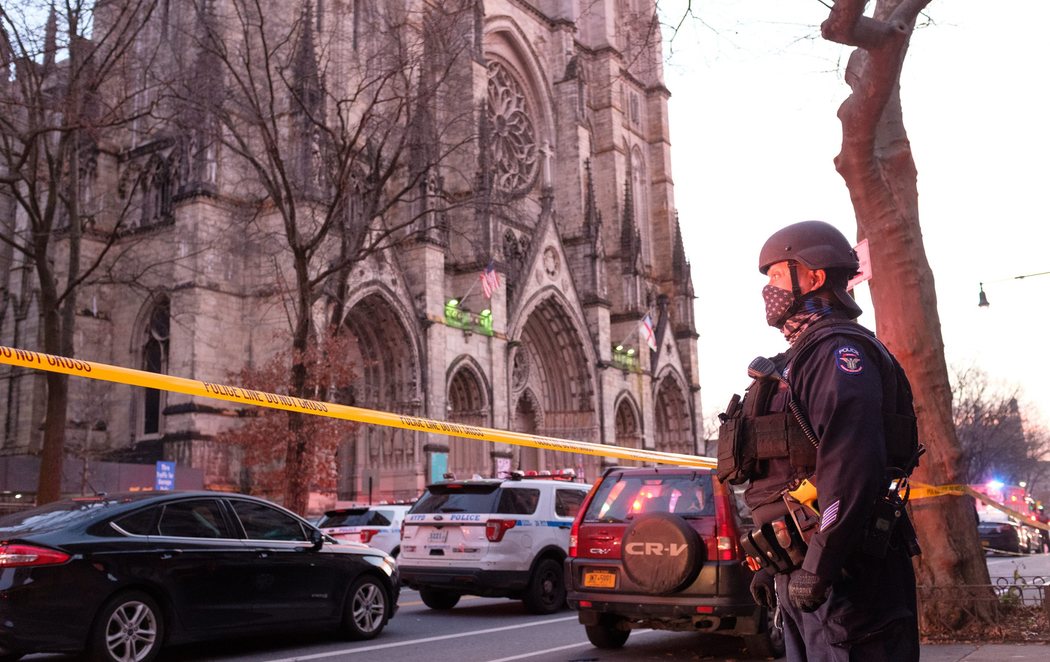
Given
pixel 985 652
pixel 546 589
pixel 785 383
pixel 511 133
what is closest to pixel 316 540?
pixel 546 589

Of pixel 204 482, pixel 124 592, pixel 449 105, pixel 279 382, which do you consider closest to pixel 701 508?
pixel 124 592

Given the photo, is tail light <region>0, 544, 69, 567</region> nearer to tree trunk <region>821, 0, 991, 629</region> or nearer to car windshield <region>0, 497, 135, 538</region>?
car windshield <region>0, 497, 135, 538</region>

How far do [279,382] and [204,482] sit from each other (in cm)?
398

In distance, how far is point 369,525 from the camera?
53.6ft

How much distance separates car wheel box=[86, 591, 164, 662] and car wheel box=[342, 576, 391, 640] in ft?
7.04

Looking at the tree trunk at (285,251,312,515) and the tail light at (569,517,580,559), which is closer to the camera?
the tail light at (569,517,580,559)

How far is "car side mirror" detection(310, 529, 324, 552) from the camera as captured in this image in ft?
29.8

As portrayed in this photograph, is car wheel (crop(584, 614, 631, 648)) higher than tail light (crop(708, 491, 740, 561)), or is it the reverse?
tail light (crop(708, 491, 740, 561))

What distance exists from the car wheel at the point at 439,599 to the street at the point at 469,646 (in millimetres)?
1275

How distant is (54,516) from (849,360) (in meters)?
6.74

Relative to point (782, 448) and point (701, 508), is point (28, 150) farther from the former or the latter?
point (782, 448)

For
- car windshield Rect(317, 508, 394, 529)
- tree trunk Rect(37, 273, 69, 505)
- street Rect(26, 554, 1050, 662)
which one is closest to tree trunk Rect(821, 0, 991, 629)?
street Rect(26, 554, 1050, 662)

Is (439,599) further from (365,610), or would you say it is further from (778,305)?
(778,305)

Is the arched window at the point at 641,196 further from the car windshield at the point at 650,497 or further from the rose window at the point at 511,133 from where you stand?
the car windshield at the point at 650,497
